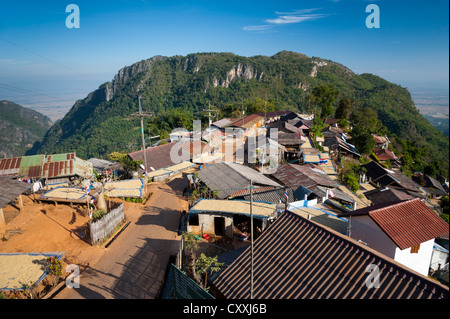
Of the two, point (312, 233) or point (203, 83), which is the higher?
point (203, 83)

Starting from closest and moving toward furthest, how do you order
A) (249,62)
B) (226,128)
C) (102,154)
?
(226,128), (102,154), (249,62)

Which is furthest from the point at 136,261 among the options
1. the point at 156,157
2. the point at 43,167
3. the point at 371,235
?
the point at 156,157

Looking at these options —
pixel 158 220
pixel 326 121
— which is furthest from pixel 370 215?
pixel 326 121

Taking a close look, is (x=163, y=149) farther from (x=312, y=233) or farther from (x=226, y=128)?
(x=312, y=233)

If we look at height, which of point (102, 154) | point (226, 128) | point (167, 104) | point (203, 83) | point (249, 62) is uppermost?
point (249, 62)

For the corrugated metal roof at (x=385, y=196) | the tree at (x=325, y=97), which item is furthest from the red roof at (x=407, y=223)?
the tree at (x=325, y=97)

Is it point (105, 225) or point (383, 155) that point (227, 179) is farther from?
point (383, 155)
